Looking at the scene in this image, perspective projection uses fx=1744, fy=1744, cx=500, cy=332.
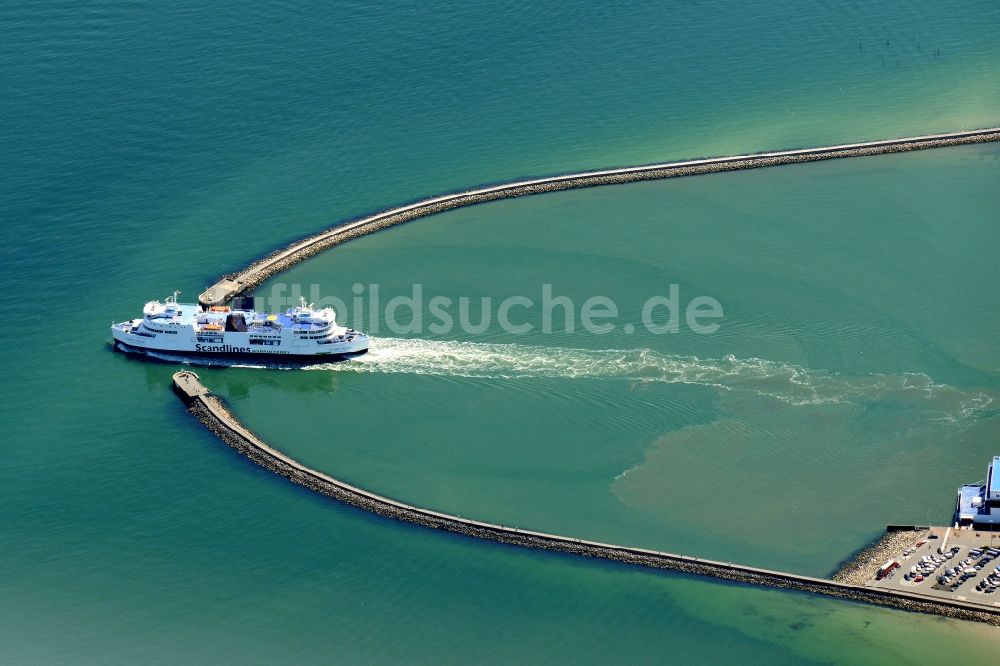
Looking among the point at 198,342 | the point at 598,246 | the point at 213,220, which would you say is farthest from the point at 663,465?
the point at 213,220

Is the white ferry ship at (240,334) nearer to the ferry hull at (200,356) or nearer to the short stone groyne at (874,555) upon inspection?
the ferry hull at (200,356)

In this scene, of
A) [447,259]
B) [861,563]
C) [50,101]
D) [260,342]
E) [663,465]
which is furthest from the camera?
[50,101]

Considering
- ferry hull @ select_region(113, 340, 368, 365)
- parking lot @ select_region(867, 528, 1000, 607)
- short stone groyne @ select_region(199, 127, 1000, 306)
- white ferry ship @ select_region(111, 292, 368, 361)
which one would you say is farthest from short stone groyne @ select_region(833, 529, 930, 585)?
short stone groyne @ select_region(199, 127, 1000, 306)

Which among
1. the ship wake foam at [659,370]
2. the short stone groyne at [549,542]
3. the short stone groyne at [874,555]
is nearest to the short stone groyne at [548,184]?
the ship wake foam at [659,370]

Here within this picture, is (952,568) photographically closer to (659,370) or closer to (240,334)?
(659,370)

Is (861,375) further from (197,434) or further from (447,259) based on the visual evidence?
(197,434)

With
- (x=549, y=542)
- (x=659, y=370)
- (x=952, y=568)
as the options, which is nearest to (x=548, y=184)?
(x=659, y=370)
